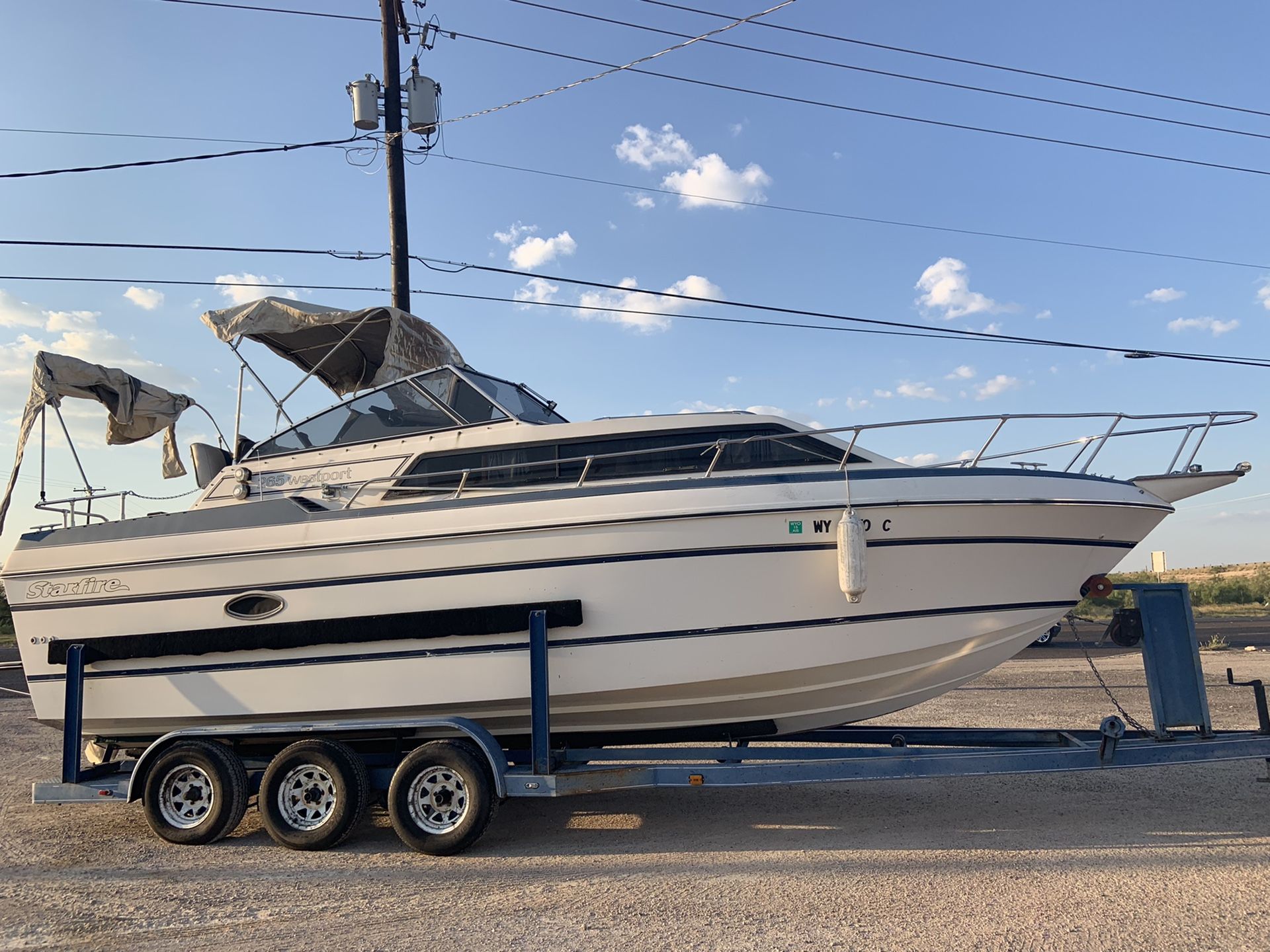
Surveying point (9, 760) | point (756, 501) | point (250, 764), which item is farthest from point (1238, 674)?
point (9, 760)

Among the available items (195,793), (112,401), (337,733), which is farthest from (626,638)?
(112,401)

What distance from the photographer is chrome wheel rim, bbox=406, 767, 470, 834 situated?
16.7 ft

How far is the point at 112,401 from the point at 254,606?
306cm

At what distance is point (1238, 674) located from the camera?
1155cm

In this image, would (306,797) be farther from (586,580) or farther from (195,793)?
(586,580)

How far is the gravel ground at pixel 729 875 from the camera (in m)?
3.74

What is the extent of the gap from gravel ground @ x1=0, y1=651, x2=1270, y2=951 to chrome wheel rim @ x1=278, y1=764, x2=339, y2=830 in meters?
0.20

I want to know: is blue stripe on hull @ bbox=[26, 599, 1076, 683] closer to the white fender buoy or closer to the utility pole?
the white fender buoy

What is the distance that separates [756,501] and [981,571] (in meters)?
1.39

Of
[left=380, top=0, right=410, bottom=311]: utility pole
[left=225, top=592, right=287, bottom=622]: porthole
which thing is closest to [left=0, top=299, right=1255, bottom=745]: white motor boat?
[left=225, top=592, right=287, bottom=622]: porthole

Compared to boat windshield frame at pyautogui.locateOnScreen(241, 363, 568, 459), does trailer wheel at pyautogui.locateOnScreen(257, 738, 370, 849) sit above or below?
below

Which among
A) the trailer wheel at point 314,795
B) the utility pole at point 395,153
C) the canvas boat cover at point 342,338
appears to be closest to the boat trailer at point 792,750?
the trailer wheel at point 314,795

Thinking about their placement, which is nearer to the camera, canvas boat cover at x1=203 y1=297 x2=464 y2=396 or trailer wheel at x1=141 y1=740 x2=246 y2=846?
trailer wheel at x1=141 y1=740 x2=246 y2=846

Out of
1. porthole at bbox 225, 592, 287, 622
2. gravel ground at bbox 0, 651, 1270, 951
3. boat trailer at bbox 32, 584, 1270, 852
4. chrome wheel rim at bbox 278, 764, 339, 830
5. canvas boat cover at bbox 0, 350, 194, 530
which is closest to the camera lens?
gravel ground at bbox 0, 651, 1270, 951
